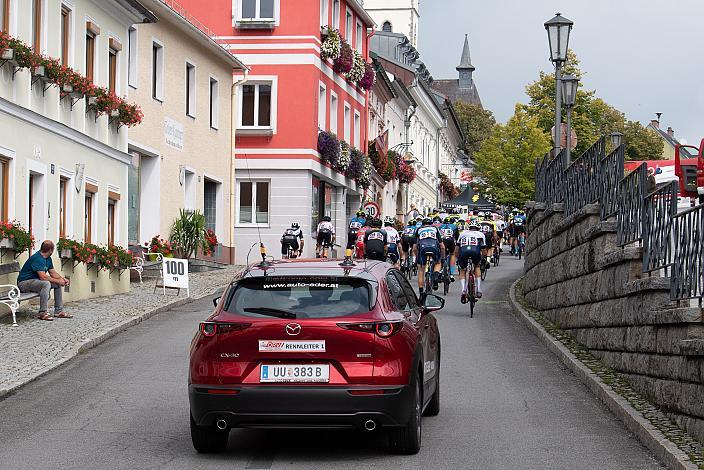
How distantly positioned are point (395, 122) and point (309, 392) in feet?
199

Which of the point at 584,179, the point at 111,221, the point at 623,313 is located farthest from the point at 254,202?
the point at 623,313

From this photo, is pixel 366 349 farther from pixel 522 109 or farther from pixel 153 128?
pixel 522 109

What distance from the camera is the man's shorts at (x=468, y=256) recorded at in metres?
23.8

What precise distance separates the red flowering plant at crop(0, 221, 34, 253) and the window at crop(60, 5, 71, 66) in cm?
468

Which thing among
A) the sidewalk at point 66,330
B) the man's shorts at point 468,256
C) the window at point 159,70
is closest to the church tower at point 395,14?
the window at point 159,70

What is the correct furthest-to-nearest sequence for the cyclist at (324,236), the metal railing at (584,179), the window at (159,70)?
the cyclist at (324,236)
the window at (159,70)
the metal railing at (584,179)

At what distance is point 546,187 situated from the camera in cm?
2405

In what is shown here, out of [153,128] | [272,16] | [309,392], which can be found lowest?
[309,392]

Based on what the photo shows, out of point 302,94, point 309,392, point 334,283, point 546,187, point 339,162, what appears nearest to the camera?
point 309,392

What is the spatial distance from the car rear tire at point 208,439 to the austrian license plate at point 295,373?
721 mm

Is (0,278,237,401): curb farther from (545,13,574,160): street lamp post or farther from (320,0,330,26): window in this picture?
(320,0,330,26): window

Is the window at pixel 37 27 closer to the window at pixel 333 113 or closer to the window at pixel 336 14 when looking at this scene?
the window at pixel 333 113

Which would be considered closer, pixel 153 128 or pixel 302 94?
pixel 153 128

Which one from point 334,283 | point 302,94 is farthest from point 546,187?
point 302,94
